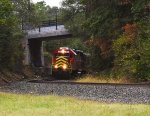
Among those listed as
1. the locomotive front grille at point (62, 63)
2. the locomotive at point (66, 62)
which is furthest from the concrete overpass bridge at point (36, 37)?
the locomotive front grille at point (62, 63)

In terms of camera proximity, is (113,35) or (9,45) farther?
(9,45)

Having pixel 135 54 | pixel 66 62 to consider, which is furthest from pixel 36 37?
pixel 135 54

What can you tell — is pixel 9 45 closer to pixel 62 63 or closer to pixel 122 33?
pixel 62 63

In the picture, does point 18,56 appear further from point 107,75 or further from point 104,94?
point 104,94

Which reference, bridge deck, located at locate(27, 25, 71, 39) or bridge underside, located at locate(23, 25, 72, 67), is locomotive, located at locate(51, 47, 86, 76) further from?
bridge deck, located at locate(27, 25, 71, 39)

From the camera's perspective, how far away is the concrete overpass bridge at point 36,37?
5178cm

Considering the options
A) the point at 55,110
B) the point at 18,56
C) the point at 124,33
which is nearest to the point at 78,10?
the point at 18,56

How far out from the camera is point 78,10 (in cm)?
5406

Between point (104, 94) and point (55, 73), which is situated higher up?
point (104, 94)

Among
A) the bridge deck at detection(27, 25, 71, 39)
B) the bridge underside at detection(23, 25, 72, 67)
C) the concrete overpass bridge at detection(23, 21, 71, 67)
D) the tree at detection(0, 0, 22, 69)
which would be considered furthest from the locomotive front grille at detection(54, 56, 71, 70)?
the bridge deck at detection(27, 25, 71, 39)

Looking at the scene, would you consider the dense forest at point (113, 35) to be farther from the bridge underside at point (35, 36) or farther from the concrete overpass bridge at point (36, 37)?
the bridge underside at point (35, 36)

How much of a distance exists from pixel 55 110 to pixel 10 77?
25.2 metres

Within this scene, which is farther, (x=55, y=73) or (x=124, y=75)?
(x=55, y=73)

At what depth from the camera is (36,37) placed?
52906 mm
